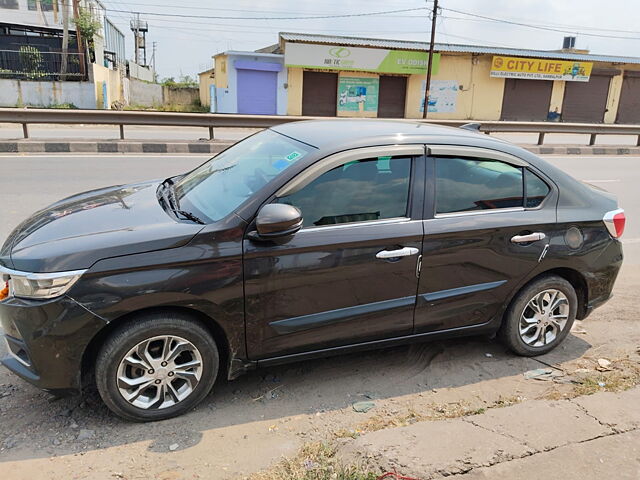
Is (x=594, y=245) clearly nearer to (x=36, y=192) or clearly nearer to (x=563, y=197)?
(x=563, y=197)

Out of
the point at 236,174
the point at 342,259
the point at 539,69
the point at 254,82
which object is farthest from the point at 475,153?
the point at 539,69

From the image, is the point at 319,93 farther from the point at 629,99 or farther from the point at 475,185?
the point at 475,185

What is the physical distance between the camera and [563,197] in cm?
391

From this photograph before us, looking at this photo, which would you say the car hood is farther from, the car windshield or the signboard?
the signboard

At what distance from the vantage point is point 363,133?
356 cm

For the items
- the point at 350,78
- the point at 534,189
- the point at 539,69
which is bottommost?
the point at 534,189

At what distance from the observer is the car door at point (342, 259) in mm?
3104

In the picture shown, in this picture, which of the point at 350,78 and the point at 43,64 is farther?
the point at 350,78

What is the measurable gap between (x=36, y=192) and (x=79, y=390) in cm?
615

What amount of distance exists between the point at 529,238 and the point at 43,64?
29.8m

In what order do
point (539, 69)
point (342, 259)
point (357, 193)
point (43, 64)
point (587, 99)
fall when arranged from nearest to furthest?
point (342, 259) < point (357, 193) < point (43, 64) < point (539, 69) < point (587, 99)

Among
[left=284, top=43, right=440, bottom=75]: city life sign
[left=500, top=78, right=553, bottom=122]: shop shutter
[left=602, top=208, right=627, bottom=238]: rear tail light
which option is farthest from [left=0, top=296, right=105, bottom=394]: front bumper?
[left=500, top=78, right=553, bottom=122]: shop shutter

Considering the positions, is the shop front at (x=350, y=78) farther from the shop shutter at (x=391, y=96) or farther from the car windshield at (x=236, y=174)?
the car windshield at (x=236, y=174)

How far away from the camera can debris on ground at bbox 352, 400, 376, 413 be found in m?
3.27
